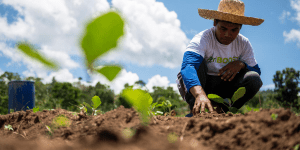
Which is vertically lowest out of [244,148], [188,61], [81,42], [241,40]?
[244,148]

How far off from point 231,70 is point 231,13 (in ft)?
2.14

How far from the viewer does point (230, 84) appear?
2.73m

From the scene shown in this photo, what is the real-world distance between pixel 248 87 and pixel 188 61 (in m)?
0.87

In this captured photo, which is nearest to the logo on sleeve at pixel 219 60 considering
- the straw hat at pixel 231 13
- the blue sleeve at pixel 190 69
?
the blue sleeve at pixel 190 69

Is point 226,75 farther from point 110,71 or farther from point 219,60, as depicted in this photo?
point 110,71

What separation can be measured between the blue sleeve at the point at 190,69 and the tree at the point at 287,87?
10.6 meters

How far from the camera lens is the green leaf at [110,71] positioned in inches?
17.2

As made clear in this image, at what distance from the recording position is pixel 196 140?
81 centimetres

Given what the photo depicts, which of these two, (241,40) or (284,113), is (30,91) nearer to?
(241,40)

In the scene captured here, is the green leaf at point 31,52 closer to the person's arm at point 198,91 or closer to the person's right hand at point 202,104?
the person's right hand at point 202,104

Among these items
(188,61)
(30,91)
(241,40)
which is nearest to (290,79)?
(241,40)

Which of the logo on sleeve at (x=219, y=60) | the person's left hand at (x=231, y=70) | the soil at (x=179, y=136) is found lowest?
the soil at (x=179, y=136)

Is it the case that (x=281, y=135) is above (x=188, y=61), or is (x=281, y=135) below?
below

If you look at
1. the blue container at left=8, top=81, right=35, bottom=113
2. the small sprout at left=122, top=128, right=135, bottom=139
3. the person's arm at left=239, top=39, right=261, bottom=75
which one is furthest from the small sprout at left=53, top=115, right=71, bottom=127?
the blue container at left=8, top=81, right=35, bottom=113
